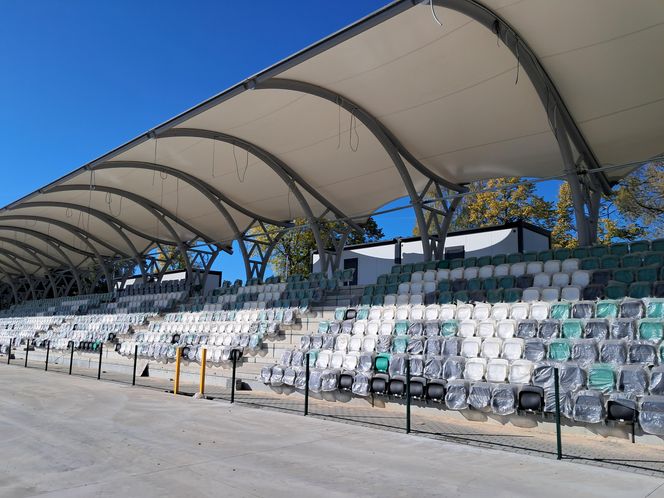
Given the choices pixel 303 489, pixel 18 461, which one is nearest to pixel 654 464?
pixel 303 489

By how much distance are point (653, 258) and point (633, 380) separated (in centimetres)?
517

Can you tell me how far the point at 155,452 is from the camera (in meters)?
6.88

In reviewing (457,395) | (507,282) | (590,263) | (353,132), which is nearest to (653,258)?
(590,263)

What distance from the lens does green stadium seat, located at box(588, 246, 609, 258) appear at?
13.3 m

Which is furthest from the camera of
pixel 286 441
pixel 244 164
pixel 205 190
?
pixel 205 190

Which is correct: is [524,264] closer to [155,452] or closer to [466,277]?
[466,277]

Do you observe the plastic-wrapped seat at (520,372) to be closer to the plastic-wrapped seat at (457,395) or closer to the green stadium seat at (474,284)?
the plastic-wrapped seat at (457,395)

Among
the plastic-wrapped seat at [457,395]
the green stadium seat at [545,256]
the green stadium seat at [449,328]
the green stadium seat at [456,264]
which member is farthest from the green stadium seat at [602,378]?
the green stadium seat at [456,264]

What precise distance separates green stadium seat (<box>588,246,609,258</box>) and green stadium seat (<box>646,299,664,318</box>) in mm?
3234

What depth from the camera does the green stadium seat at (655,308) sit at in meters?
9.95

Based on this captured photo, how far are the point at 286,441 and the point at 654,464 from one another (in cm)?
494

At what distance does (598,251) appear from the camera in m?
13.5

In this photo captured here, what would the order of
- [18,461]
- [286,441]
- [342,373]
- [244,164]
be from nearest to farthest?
[18,461], [286,441], [342,373], [244,164]

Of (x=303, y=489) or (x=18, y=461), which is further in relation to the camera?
(x=18, y=461)
